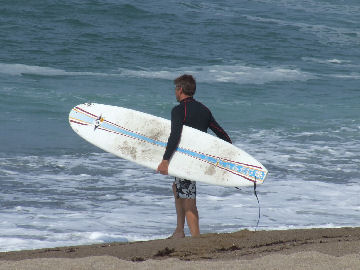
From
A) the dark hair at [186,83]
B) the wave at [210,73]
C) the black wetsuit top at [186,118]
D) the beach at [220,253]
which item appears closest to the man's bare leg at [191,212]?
the beach at [220,253]

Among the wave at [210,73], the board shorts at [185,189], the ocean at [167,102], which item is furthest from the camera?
the wave at [210,73]

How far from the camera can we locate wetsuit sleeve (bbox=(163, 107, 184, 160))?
16.6ft

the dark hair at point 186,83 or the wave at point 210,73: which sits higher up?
the dark hair at point 186,83

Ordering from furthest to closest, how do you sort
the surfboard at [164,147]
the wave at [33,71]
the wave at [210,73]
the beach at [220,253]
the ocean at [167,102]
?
the wave at [210,73] → the wave at [33,71] → the ocean at [167,102] → the surfboard at [164,147] → the beach at [220,253]

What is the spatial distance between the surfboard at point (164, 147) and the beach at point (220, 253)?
0.57 metres

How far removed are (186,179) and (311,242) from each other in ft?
3.38

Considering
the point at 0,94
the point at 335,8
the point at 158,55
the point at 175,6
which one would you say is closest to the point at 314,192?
the point at 0,94

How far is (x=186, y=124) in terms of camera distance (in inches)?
203

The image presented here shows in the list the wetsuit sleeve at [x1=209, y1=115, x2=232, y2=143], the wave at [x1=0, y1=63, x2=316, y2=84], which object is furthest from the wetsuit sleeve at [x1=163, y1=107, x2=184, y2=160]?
the wave at [x1=0, y1=63, x2=316, y2=84]

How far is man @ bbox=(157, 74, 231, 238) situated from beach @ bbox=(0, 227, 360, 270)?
0.24 metres

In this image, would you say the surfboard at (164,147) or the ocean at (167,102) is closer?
the surfboard at (164,147)

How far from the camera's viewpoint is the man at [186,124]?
5047mm

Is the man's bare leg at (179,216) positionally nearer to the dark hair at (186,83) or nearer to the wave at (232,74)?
the dark hair at (186,83)

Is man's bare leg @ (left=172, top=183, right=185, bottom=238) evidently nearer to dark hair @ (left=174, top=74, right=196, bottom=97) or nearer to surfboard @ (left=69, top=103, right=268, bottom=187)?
surfboard @ (left=69, top=103, right=268, bottom=187)
